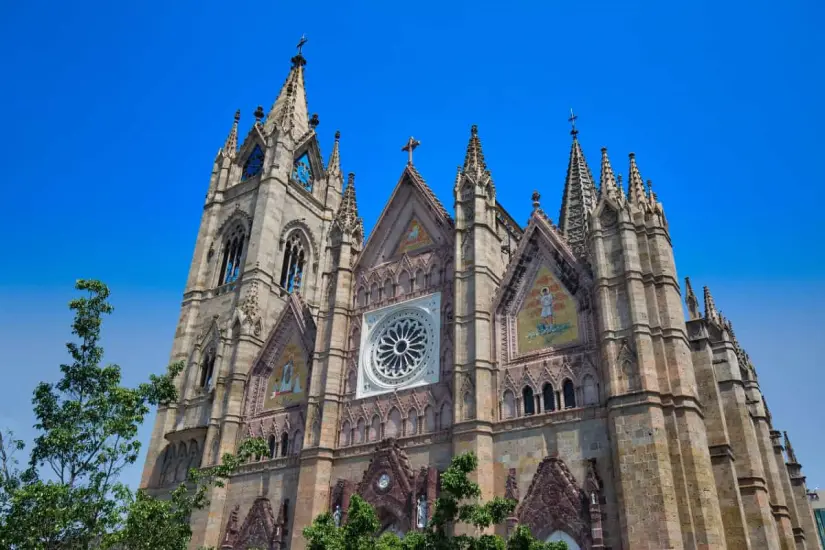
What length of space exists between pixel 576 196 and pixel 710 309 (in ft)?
36.9

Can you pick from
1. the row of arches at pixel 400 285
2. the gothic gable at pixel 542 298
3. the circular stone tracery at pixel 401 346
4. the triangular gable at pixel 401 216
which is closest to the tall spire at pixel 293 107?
the triangular gable at pixel 401 216

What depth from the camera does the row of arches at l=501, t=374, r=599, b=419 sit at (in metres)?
24.9

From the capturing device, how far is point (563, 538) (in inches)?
899

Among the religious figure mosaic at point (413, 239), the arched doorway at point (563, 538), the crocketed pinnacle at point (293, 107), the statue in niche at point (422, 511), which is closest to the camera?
the arched doorway at point (563, 538)

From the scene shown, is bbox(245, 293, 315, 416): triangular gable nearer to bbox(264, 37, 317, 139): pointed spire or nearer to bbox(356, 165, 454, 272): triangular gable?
bbox(356, 165, 454, 272): triangular gable

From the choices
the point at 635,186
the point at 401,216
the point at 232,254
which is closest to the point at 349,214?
the point at 401,216

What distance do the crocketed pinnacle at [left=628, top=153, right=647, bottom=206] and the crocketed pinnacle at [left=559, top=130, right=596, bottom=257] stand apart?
1162cm

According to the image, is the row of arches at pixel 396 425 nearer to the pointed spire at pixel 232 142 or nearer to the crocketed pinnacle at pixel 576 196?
the crocketed pinnacle at pixel 576 196

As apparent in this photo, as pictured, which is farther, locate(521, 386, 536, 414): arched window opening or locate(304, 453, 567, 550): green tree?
locate(521, 386, 536, 414): arched window opening

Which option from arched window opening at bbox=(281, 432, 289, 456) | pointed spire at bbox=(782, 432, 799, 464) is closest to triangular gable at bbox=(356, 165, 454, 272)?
arched window opening at bbox=(281, 432, 289, 456)

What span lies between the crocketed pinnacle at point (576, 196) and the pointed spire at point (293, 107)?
19.0 metres

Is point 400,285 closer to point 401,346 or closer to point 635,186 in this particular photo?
point 401,346

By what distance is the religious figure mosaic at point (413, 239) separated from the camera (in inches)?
1329

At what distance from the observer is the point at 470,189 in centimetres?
3212
